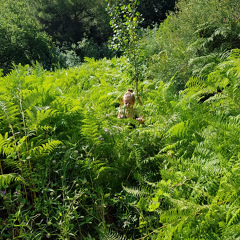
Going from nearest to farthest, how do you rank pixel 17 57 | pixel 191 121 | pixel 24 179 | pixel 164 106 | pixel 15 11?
pixel 24 179, pixel 191 121, pixel 164 106, pixel 17 57, pixel 15 11

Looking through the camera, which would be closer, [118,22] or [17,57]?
[118,22]

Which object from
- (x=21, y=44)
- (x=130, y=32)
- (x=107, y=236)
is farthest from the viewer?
(x=21, y=44)

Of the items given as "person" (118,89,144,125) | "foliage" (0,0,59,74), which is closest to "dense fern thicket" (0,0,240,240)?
"person" (118,89,144,125)

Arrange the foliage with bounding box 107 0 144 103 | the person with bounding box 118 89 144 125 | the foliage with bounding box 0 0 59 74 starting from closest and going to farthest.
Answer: the person with bounding box 118 89 144 125 → the foliage with bounding box 107 0 144 103 → the foliage with bounding box 0 0 59 74

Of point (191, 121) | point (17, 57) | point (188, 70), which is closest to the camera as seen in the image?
point (191, 121)

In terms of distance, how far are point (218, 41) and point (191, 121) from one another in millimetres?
2810

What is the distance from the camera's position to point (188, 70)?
169 inches

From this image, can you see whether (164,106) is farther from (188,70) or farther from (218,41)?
(218,41)

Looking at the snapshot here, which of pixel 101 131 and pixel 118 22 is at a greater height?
pixel 118 22

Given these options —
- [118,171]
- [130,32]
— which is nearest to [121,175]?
[118,171]

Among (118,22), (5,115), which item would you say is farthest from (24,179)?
(118,22)

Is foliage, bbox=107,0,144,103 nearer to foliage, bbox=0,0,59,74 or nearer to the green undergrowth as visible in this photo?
the green undergrowth

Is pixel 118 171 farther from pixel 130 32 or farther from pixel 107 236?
pixel 130 32

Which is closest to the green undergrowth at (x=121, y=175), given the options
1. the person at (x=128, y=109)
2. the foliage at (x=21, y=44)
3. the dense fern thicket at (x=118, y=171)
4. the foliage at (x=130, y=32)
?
the dense fern thicket at (x=118, y=171)
